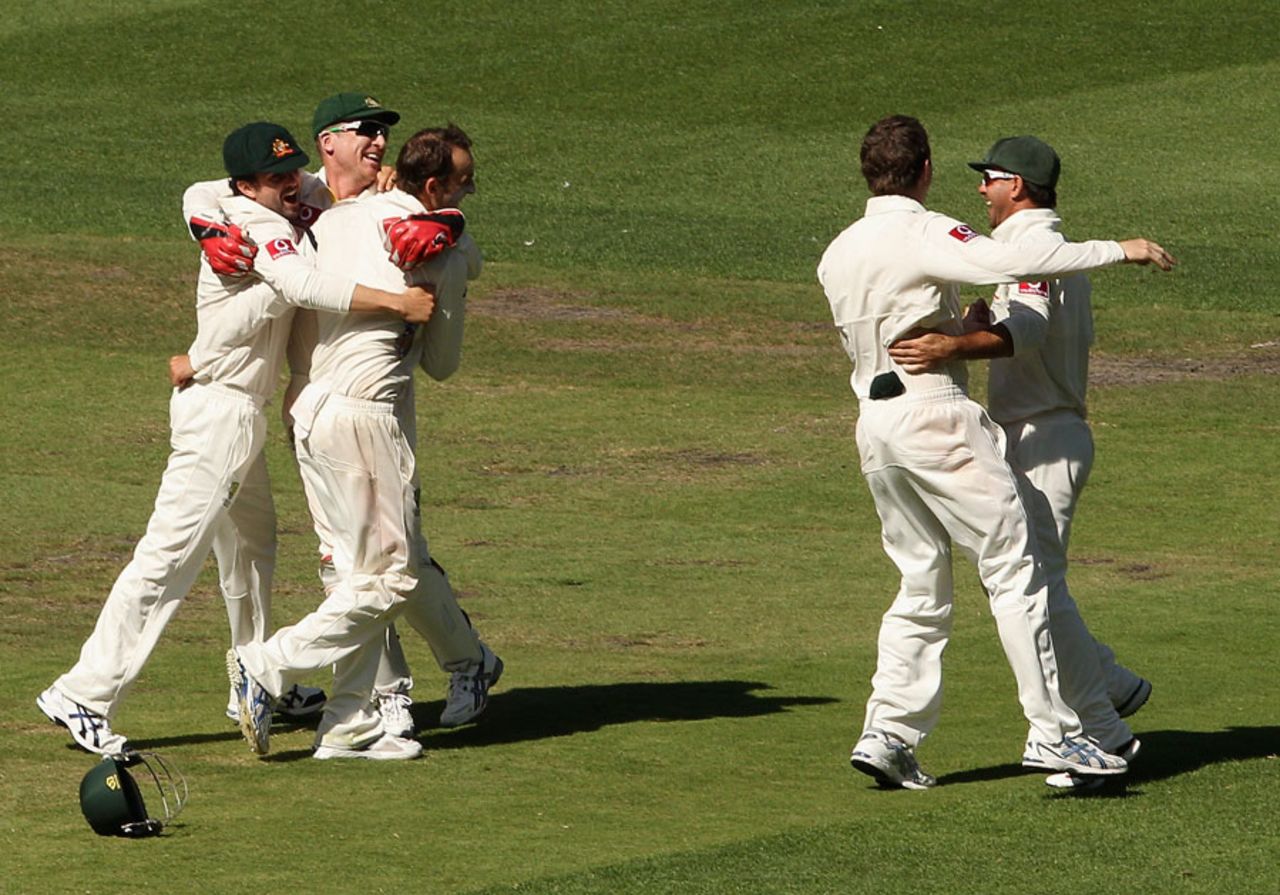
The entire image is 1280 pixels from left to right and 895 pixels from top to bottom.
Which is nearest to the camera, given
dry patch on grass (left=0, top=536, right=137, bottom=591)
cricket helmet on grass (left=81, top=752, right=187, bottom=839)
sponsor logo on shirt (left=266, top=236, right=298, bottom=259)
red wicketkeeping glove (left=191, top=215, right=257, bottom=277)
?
cricket helmet on grass (left=81, top=752, right=187, bottom=839)

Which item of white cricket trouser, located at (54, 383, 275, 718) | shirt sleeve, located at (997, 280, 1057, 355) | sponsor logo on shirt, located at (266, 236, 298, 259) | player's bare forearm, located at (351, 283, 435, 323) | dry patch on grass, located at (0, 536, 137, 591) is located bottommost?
dry patch on grass, located at (0, 536, 137, 591)

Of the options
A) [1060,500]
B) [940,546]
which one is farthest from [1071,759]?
[1060,500]

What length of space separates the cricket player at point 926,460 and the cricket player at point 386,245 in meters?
1.50

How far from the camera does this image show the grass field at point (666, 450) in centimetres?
740

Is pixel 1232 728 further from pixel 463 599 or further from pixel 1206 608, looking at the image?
pixel 463 599

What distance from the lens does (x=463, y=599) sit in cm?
1138

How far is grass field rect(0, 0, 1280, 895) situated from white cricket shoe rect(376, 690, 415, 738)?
19cm

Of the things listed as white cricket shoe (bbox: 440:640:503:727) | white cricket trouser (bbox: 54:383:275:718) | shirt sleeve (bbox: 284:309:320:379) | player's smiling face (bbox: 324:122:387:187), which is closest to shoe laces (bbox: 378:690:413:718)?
white cricket shoe (bbox: 440:640:503:727)

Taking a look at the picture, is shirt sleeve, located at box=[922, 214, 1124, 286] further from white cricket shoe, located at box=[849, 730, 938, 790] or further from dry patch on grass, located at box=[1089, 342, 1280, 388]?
dry patch on grass, located at box=[1089, 342, 1280, 388]

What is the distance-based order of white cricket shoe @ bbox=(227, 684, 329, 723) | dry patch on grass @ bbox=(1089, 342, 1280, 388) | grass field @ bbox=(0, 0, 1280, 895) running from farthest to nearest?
dry patch on grass @ bbox=(1089, 342, 1280, 388) < white cricket shoe @ bbox=(227, 684, 329, 723) < grass field @ bbox=(0, 0, 1280, 895)

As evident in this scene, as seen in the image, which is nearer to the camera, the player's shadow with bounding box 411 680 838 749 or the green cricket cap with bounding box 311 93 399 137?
the green cricket cap with bounding box 311 93 399 137

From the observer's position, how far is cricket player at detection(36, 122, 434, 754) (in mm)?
8438

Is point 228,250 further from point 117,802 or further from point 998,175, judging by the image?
point 998,175

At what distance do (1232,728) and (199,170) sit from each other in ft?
63.7
